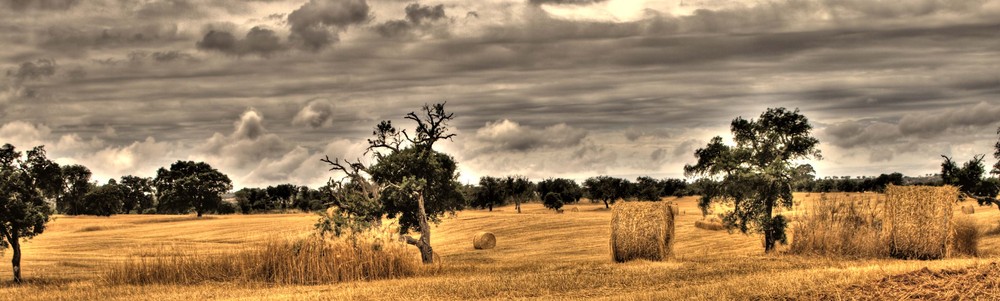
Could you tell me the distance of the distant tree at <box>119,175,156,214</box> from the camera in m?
152

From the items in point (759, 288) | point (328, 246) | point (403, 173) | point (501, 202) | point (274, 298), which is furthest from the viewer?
point (501, 202)

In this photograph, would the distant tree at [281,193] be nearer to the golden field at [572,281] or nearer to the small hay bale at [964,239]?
the golden field at [572,281]

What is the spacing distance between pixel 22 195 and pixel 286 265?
1460 centimetres

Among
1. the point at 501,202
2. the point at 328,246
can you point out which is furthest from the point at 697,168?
the point at 501,202

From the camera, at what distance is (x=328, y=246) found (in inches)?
920

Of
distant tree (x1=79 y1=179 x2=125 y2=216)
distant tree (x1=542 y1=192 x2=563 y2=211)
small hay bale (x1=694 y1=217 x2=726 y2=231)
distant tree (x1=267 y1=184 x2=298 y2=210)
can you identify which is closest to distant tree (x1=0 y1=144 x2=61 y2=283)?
small hay bale (x1=694 y1=217 x2=726 y2=231)

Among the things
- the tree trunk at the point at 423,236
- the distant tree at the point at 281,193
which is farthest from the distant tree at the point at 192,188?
the tree trunk at the point at 423,236

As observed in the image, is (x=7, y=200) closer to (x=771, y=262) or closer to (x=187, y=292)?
(x=187, y=292)

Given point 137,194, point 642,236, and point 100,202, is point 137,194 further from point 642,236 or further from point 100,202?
point 642,236

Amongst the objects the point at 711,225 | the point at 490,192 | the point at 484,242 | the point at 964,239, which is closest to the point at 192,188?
the point at 490,192

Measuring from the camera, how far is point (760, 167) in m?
33.1

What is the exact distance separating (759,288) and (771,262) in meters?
7.83

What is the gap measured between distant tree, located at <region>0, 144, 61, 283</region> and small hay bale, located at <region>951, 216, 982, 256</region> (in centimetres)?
3058

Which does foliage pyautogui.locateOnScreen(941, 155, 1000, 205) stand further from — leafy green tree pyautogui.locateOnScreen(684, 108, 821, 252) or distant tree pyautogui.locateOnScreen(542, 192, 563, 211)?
distant tree pyautogui.locateOnScreen(542, 192, 563, 211)
